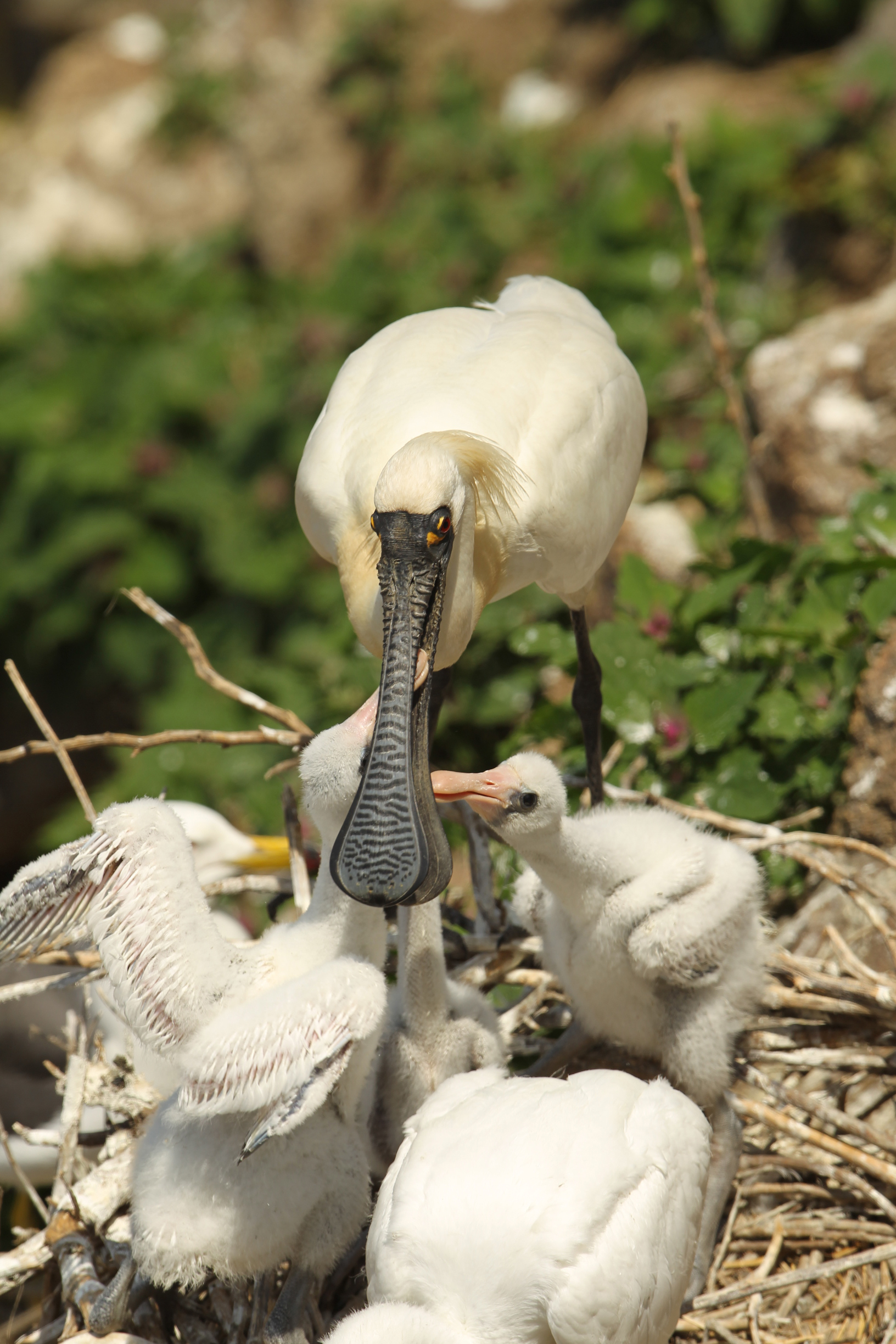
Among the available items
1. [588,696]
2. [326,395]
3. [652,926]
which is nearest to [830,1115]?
[652,926]

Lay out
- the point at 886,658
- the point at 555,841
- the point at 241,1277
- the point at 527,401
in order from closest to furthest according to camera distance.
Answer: the point at 241,1277 → the point at 555,841 → the point at 527,401 → the point at 886,658

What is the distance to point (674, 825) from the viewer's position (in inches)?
131

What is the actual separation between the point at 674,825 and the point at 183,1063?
4.44 feet

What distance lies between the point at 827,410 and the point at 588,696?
203cm

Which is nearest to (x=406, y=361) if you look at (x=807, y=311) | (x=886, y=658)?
(x=886, y=658)

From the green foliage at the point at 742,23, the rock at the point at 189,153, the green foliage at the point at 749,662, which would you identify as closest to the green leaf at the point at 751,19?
the green foliage at the point at 742,23

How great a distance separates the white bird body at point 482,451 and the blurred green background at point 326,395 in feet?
2.80

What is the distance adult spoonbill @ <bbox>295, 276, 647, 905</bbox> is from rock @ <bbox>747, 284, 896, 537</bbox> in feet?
5.21

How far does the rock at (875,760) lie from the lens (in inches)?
154

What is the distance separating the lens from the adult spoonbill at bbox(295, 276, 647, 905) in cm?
294

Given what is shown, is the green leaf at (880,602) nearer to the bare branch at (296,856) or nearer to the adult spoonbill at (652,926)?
the adult spoonbill at (652,926)

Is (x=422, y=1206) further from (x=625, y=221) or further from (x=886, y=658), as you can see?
(x=625, y=221)

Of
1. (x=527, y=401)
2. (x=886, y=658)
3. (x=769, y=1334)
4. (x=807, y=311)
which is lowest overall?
(x=807, y=311)

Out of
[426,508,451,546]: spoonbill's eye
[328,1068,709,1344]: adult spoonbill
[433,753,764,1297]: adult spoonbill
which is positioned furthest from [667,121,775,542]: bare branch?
[328,1068,709,1344]: adult spoonbill
